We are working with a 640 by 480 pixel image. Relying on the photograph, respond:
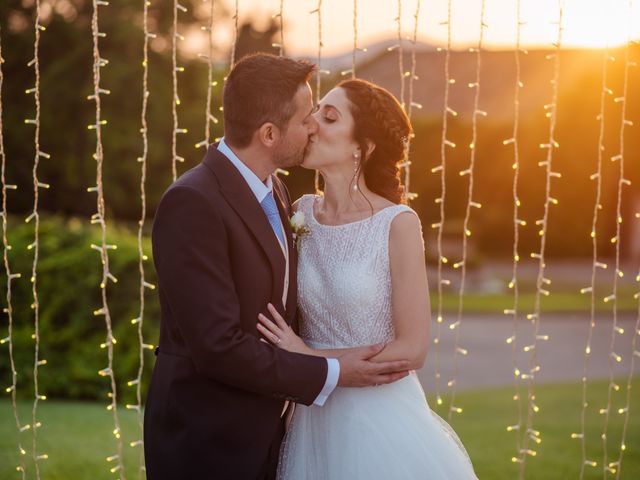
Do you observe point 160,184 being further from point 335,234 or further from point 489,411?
point 335,234

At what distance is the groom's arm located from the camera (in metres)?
2.50

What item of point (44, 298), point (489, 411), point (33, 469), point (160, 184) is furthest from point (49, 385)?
point (160, 184)

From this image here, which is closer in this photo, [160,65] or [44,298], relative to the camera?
[44,298]

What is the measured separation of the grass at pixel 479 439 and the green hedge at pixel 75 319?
0.25 m

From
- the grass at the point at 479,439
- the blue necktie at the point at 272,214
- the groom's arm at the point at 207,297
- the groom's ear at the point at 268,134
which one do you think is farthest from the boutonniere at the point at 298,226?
the grass at the point at 479,439

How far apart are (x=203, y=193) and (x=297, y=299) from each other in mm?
658

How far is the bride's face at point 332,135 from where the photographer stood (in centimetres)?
319

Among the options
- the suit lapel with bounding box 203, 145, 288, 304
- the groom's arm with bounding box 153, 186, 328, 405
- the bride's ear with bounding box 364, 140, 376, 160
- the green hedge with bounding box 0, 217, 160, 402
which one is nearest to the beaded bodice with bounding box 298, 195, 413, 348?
the bride's ear with bounding box 364, 140, 376, 160

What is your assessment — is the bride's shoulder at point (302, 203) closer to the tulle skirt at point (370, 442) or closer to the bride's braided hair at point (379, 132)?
the bride's braided hair at point (379, 132)

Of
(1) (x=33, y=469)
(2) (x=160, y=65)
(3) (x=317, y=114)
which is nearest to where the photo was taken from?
(3) (x=317, y=114)

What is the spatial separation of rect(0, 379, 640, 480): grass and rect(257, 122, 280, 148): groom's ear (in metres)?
2.96

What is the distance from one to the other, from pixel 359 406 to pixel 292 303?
48cm

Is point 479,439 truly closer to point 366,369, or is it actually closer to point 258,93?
point 366,369

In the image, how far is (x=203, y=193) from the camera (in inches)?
102
